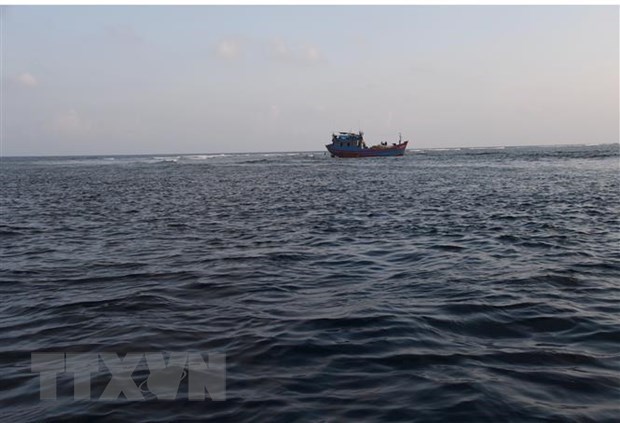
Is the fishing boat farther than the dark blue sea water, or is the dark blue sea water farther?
the fishing boat

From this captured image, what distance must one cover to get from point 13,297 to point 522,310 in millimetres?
9293

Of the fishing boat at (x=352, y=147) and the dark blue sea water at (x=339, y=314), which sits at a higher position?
the fishing boat at (x=352, y=147)

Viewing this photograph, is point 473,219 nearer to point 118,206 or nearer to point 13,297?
point 13,297

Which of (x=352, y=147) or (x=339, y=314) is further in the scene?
(x=352, y=147)

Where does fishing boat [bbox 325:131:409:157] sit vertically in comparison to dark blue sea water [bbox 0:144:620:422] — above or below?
above

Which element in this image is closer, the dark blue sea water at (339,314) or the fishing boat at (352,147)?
the dark blue sea water at (339,314)

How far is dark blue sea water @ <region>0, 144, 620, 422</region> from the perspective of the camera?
4945 mm

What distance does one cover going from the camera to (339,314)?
7562 mm

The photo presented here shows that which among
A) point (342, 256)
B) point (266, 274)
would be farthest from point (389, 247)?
point (266, 274)

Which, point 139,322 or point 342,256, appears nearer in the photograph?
point 139,322

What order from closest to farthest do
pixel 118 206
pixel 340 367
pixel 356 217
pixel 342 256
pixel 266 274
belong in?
pixel 340 367 < pixel 266 274 < pixel 342 256 < pixel 356 217 < pixel 118 206

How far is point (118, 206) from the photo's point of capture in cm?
2420

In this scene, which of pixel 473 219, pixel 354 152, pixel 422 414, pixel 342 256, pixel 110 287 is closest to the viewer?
pixel 422 414

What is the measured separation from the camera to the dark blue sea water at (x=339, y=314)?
4.95 m
